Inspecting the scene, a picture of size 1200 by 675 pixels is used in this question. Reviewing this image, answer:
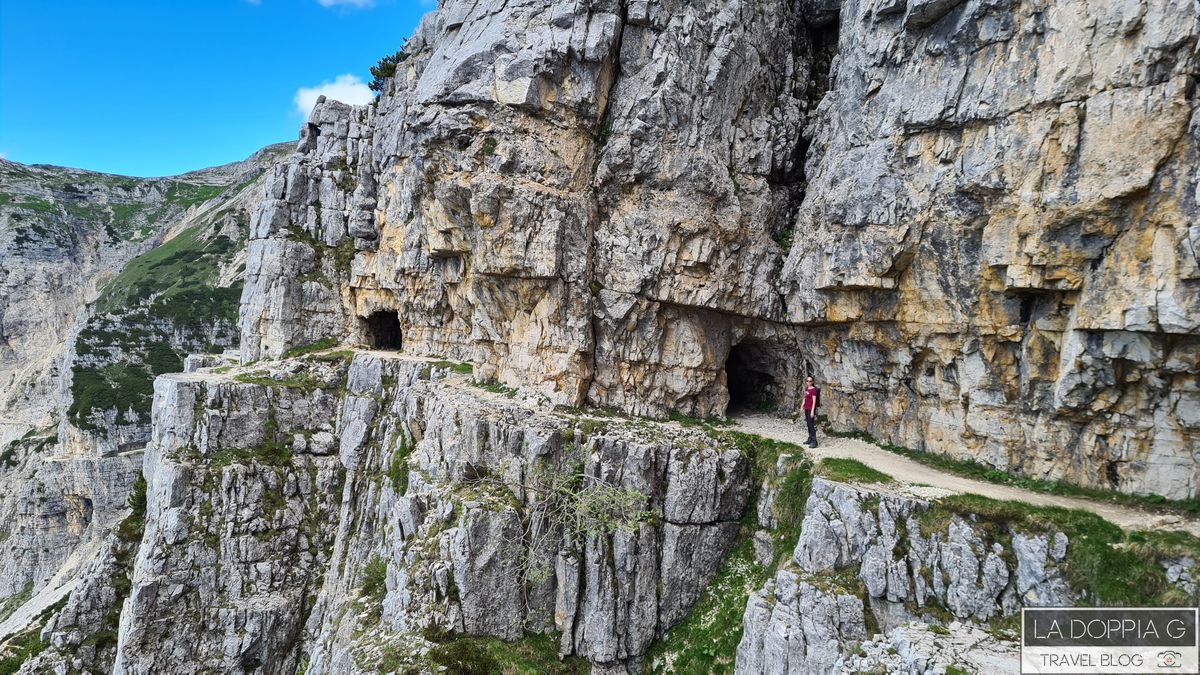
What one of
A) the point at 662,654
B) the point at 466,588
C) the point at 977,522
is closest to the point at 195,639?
the point at 466,588

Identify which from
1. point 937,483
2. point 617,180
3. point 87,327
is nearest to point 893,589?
point 937,483

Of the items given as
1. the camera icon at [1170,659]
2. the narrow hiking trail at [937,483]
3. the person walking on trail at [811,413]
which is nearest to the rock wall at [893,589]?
the narrow hiking trail at [937,483]

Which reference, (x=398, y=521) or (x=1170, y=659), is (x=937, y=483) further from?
(x=398, y=521)

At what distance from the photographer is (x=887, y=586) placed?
11.7 m

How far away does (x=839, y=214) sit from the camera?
622 inches

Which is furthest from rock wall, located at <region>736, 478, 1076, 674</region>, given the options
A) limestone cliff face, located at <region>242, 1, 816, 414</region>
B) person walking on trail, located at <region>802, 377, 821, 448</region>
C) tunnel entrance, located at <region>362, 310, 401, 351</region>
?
tunnel entrance, located at <region>362, 310, 401, 351</region>

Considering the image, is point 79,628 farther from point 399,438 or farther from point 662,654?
point 662,654

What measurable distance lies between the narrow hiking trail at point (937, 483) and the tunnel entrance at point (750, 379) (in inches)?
107

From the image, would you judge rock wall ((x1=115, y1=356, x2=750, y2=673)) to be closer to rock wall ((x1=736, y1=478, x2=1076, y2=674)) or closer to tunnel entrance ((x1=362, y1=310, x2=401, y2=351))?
rock wall ((x1=736, y1=478, x2=1076, y2=674))

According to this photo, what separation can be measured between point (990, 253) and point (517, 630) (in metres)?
15.9

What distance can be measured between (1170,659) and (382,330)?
33412mm

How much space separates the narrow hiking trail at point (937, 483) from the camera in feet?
35.1

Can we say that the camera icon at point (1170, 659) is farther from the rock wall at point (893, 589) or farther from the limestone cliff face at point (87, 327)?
the limestone cliff face at point (87, 327)

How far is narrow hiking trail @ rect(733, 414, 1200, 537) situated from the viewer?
1070cm
